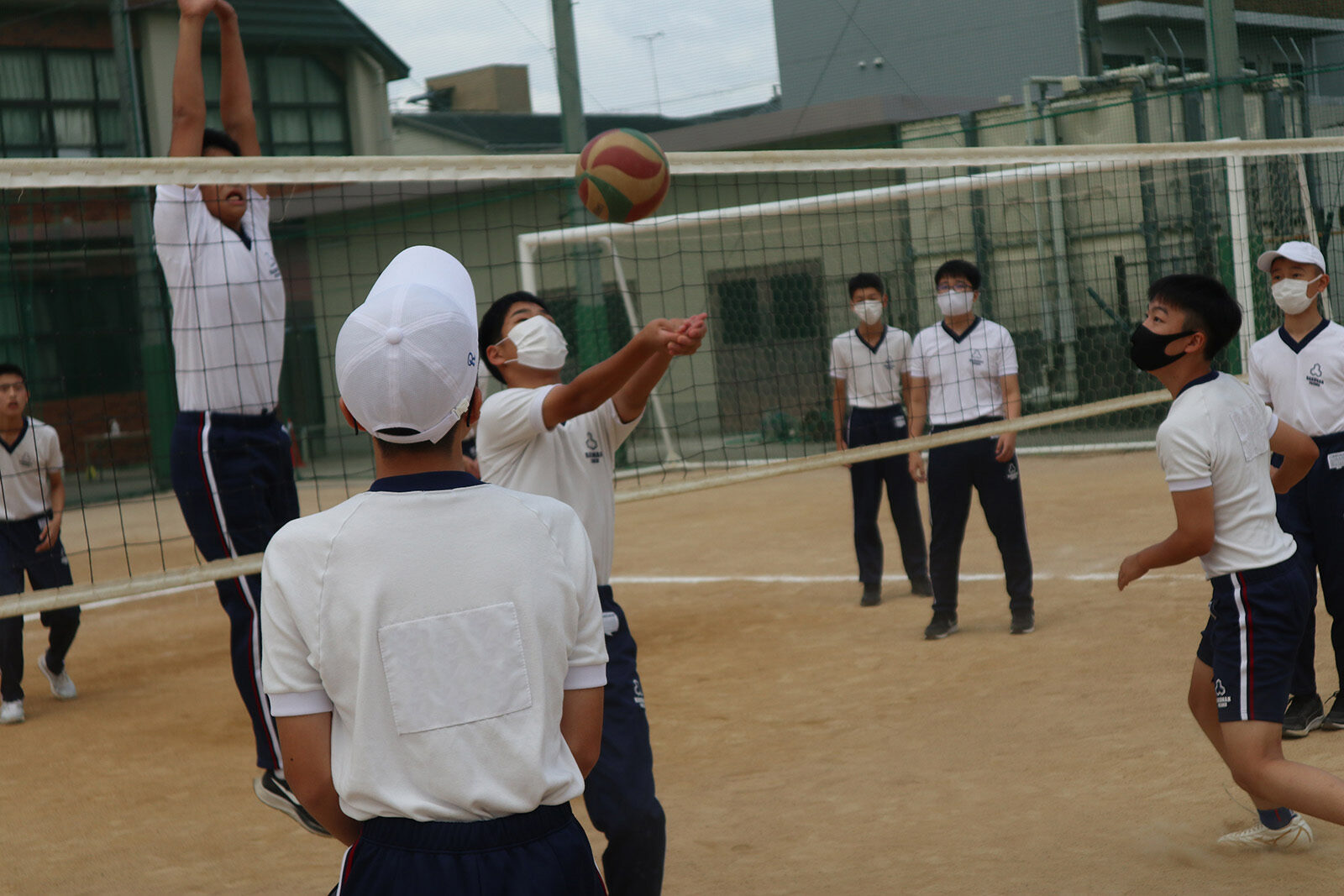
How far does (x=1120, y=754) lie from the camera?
4.73 m

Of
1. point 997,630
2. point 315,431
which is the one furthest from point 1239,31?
point 315,431

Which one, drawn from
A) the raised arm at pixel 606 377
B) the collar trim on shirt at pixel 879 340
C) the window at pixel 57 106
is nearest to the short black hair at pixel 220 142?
the raised arm at pixel 606 377

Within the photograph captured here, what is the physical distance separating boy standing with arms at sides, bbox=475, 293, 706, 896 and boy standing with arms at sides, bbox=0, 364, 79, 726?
4134mm

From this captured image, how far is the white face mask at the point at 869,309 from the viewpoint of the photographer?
8.01 meters

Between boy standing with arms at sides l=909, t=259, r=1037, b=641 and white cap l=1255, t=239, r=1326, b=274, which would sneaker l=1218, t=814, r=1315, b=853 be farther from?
boy standing with arms at sides l=909, t=259, r=1037, b=641

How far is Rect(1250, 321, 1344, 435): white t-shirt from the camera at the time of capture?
16.0 ft

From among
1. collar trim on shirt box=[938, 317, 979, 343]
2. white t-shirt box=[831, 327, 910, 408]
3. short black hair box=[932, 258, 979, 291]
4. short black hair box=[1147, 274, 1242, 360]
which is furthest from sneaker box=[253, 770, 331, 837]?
white t-shirt box=[831, 327, 910, 408]

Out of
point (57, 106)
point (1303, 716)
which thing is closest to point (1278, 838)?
point (1303, 716)

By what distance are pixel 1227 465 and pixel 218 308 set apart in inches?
130

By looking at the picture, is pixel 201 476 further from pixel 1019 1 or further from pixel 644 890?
pixel 1019 1

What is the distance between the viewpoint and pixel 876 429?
8.10 metres

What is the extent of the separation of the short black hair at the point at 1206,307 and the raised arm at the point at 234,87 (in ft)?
9.98

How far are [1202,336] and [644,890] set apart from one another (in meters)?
2.15

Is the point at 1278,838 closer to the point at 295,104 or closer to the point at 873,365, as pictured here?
the point at 873,365
